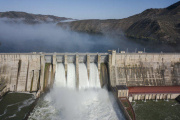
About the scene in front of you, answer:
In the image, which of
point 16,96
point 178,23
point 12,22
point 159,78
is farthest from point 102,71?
point 12,22

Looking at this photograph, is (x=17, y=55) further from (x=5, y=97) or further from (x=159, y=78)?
(x=159, y=78)

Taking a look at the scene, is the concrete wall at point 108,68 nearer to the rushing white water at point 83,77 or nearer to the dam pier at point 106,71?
the dam pier at point 106,71

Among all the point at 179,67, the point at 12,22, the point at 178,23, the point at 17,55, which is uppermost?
the point at 12,22

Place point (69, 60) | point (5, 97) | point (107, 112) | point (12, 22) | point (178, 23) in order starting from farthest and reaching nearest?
point (12, 22) → point (178, 23) → point (69, 60) → point (5, 97) → point (107, 112)

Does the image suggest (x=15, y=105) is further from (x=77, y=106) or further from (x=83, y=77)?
(x=83, y=77)

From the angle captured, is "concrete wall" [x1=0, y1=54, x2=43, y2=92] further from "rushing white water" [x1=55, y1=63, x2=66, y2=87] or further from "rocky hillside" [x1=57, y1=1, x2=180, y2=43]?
"rocky hillside" [x1=57, y1=1, x2=180, y2=43]

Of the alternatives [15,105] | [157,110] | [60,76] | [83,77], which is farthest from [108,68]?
[15,105]
